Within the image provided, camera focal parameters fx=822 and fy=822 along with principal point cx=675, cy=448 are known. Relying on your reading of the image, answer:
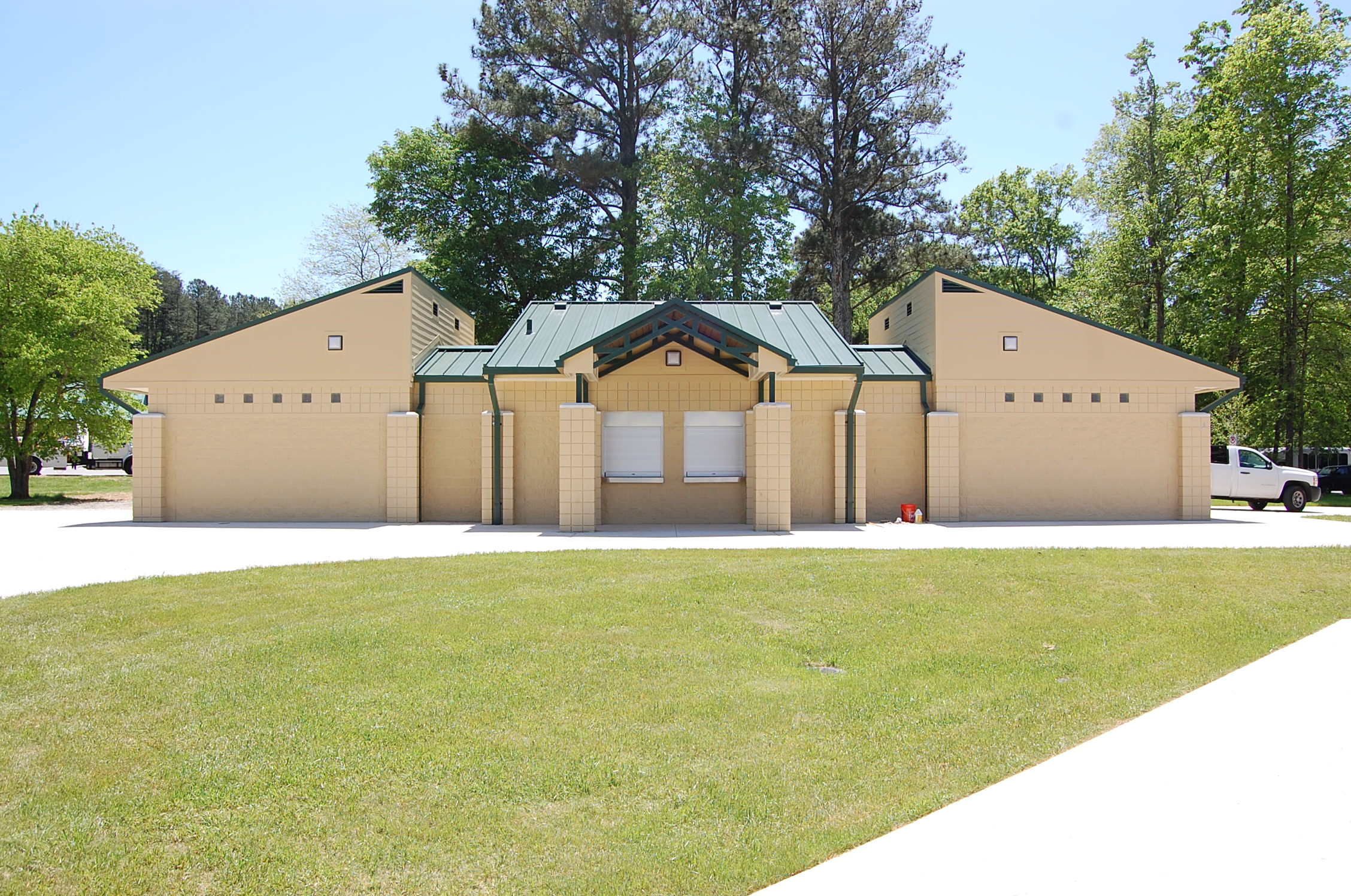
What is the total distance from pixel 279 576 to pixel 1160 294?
115 feet

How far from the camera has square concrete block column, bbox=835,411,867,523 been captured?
1891cm

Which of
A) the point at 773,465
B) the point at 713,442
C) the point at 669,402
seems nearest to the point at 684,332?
the point at 669,402

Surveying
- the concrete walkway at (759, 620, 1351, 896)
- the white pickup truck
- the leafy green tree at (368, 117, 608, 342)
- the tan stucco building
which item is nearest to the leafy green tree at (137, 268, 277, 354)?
the leafy green tree at (368, 117, 608, 342)

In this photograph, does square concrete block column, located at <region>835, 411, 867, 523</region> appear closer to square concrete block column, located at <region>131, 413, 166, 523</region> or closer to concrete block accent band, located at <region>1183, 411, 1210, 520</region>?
concrete block accent band, located at <region>1183, 411, 1210, 520</region>

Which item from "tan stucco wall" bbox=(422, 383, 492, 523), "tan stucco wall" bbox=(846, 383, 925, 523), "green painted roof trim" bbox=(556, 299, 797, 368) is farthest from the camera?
"tan stucco wall" bbox=(846, 383, 925, 523)

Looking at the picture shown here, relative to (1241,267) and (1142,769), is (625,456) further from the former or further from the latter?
(1241,267)

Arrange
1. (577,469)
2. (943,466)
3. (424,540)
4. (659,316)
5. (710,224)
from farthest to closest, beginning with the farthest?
(710,224), (943,466), (577,469), (659,316), (424,540)

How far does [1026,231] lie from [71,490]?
4449 centimetres

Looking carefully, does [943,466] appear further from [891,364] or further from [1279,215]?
[1279,215]

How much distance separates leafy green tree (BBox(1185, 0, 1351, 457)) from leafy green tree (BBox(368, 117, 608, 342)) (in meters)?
23.7

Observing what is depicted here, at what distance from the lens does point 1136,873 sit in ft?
11.2

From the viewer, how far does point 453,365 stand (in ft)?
66.2

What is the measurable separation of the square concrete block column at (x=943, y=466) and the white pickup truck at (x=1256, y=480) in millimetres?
9112

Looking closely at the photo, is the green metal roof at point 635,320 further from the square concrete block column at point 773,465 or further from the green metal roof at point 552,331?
the square concrete block column at point 773,465
